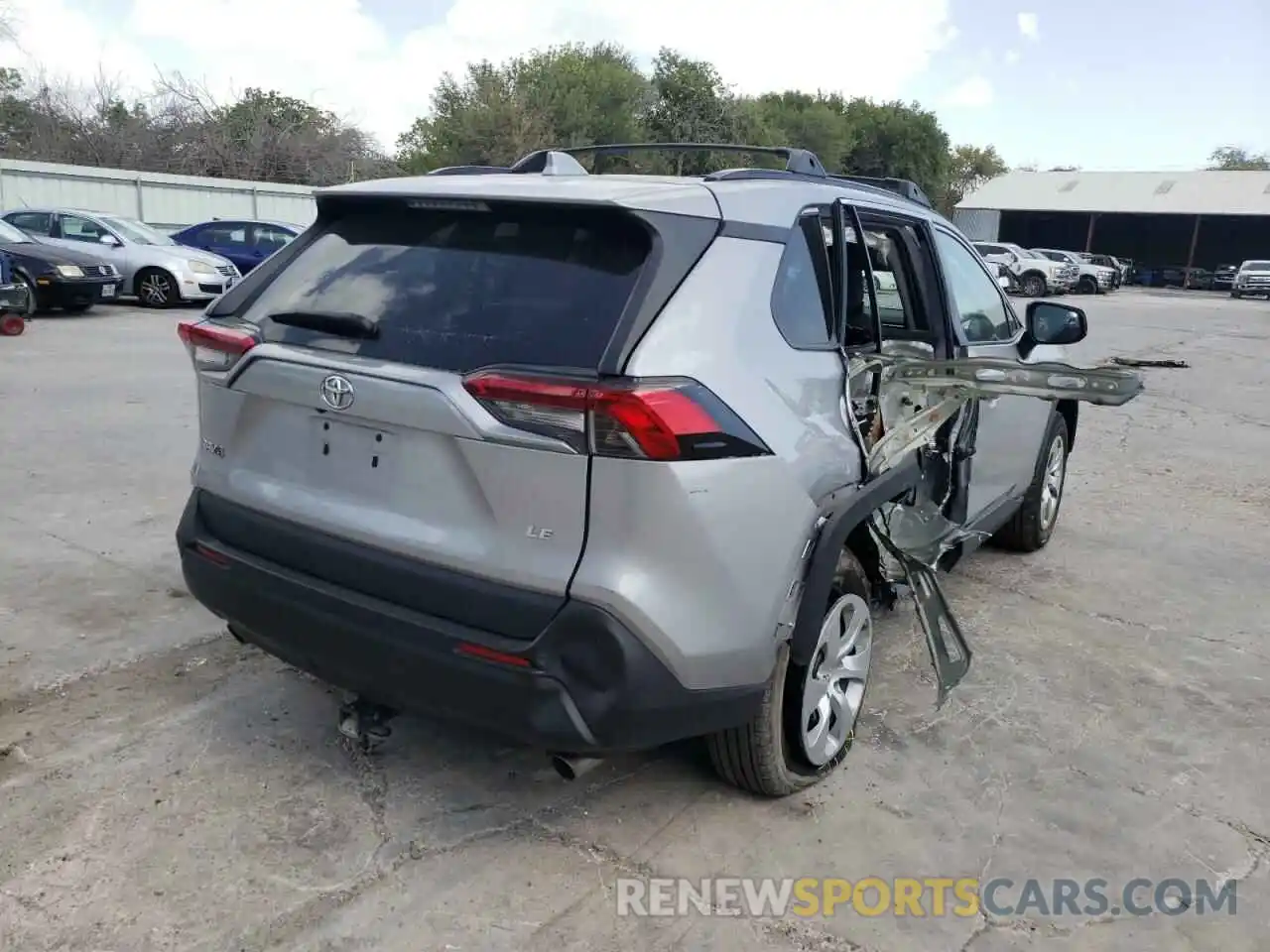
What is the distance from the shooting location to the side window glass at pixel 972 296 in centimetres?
434

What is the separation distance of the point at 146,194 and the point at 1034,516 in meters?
23.8

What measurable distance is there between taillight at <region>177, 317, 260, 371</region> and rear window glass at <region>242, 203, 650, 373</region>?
0.25ft

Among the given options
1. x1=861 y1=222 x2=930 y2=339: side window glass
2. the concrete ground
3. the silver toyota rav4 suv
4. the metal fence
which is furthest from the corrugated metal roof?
the silver toyota rav4 suv

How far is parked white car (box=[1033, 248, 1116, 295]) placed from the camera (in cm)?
3544

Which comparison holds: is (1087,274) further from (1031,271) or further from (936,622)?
(936,622)

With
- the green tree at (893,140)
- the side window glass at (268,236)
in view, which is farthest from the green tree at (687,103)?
the side window glass at (268,236)

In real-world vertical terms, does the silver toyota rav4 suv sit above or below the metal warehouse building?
below

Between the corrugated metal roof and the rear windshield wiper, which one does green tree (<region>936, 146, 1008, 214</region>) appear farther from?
the rear windshield wiper

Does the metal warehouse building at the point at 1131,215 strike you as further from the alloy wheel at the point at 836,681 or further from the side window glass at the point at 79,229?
the alloy wheel at the point at 836,681

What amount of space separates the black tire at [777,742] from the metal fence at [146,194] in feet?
70.5

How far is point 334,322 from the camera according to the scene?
281cm

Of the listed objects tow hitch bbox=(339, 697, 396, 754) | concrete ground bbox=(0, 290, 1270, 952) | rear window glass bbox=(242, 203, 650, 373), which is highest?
rear window glass bbox=(242, 203, 650, 373)

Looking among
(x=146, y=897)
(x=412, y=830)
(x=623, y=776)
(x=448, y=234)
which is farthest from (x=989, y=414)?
(x=146, y=897)

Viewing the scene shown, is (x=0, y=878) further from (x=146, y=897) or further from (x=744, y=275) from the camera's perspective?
(x=744, y=275)
